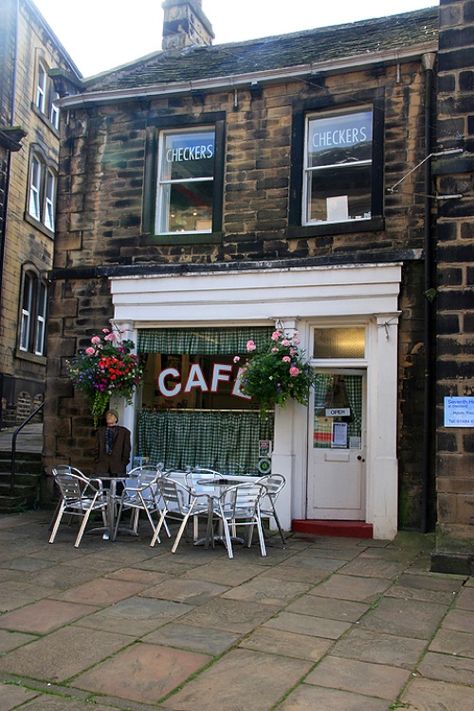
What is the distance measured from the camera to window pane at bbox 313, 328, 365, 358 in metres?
9.78

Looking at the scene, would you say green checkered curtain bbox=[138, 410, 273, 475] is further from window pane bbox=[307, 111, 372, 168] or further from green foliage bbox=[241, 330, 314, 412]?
window pane bbox=[307, 111, 372, 168]

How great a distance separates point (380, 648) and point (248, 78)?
27.3 feet

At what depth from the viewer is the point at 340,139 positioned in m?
10.2

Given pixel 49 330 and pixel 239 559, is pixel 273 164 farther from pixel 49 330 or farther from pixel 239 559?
pixel 239 559

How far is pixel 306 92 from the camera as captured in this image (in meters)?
10.2

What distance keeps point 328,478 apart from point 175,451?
235 cm

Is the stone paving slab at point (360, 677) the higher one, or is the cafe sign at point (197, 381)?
the cafe sign at point (197, 381)

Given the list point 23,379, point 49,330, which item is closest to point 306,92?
point 49,330

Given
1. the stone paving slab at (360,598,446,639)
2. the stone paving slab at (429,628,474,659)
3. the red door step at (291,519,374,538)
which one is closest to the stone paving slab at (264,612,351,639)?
the stone paving slab at (360,598,446,639)

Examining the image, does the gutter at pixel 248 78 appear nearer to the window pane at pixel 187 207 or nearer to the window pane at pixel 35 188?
the window pane at pixel 187 207

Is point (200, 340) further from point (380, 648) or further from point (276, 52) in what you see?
point (380, 648)

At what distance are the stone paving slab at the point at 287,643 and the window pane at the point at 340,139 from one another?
7.09m

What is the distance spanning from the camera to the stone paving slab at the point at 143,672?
3980mm

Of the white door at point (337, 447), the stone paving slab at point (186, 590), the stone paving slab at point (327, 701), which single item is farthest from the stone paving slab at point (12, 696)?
the white door at point (337, 447)
